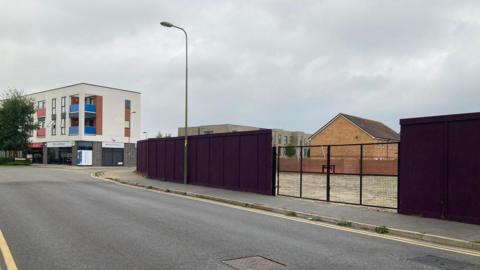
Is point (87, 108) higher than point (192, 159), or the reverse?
point (87, 108)

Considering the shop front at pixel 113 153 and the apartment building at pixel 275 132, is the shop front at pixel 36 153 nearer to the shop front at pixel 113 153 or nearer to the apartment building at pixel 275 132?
the shop front at pixel 113 153

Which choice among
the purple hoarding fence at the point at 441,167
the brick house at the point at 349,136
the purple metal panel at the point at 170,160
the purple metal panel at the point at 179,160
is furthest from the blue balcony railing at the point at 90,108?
the purple hoarding fence at the point at 441,167

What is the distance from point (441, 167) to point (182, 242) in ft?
24.0

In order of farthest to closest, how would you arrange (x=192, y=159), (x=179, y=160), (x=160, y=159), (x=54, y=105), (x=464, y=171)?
(x=54, y=105) < (x=160, y=159) < (x=179, y=160) < (x=192, y=159) < (x=464, y=171)

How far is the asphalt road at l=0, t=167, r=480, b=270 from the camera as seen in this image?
272 inches

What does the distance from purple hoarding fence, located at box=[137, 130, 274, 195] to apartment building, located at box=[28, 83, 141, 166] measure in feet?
125

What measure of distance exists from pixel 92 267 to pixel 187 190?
1322 cm

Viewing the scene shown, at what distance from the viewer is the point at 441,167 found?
38.5 feet

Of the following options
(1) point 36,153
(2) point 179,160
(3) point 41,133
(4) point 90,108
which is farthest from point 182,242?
(1) point 36,153

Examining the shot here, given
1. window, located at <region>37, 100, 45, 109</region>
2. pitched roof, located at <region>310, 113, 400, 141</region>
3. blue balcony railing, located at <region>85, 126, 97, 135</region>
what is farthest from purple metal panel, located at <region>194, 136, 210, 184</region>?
window, located at <region>37, 100, 45, 109</region>

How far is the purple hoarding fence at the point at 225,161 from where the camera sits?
59.5 feet

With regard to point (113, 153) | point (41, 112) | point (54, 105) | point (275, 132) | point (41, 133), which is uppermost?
point (54, 105)

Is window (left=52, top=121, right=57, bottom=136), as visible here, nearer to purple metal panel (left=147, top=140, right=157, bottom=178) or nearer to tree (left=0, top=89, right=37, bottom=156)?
tree (left=0, top=89, right=37, bottom=156)

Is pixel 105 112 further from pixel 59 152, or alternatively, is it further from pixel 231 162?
pixel 231 162
